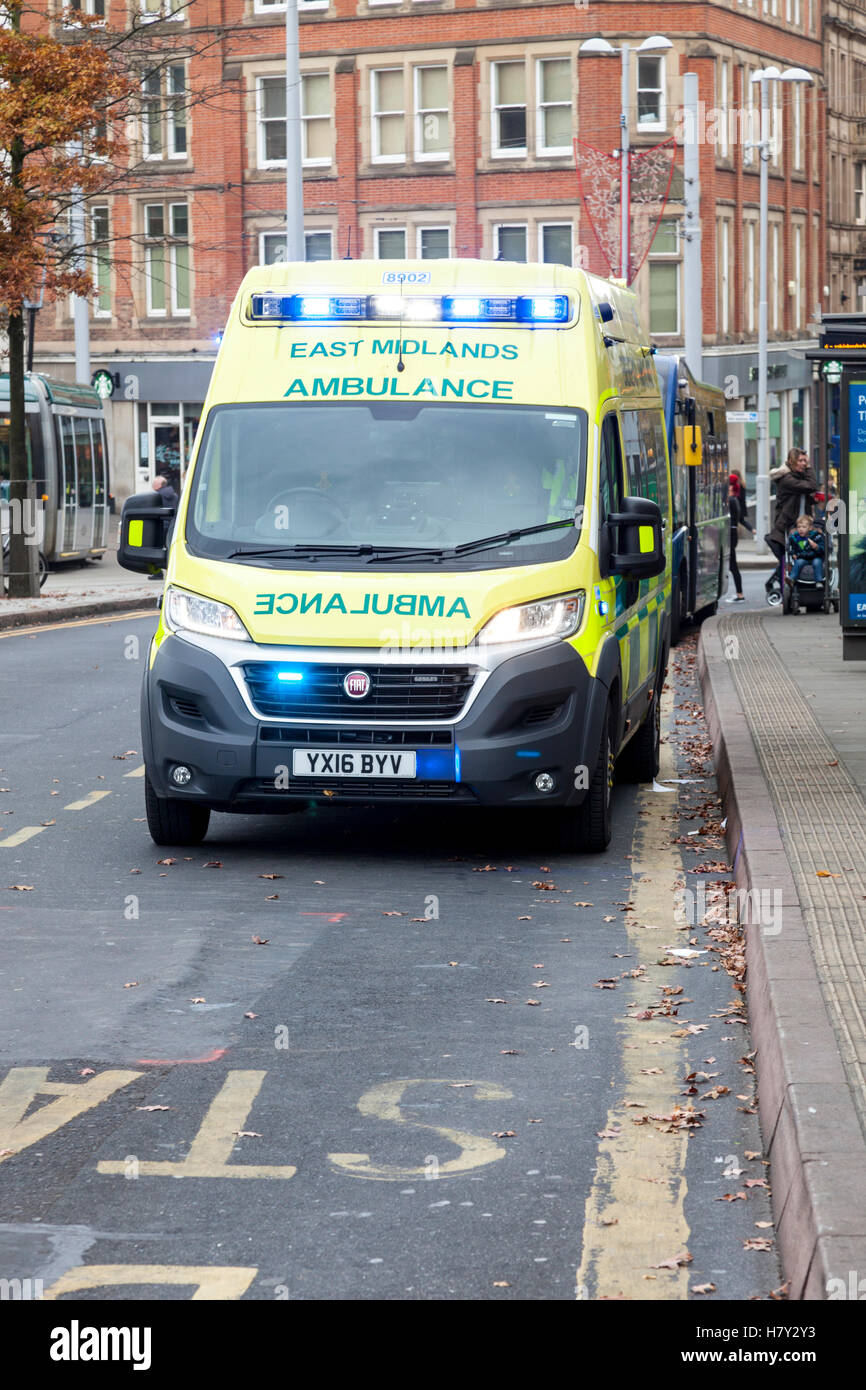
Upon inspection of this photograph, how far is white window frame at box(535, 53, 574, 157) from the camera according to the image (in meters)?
58.0

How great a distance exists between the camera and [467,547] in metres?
10.0

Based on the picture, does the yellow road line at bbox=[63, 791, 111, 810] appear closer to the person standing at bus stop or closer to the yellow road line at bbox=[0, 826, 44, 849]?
the yellow road line at bbox=[0, 826, 44, 849]

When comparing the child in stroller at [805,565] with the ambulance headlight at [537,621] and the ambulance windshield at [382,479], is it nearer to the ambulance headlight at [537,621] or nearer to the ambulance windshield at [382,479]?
the ambulance windshield at [382,479]

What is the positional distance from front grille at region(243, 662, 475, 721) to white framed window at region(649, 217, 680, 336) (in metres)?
50.4

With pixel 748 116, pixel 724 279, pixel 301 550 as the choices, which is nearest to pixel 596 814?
pixel 301 550

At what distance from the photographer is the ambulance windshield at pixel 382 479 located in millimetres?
10188

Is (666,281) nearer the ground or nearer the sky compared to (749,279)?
nearer the ground

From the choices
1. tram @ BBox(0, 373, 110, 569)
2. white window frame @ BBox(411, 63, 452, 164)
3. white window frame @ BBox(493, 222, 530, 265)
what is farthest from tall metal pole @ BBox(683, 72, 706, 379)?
white window frame @ BBox(411, 63, 452, 164)

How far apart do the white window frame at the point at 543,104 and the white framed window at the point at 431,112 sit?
8.32 ft

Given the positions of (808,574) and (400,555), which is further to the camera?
(808,574)

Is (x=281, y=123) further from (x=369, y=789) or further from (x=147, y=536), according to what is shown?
(x=369, y=789)

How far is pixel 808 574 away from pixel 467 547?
56.6 ft

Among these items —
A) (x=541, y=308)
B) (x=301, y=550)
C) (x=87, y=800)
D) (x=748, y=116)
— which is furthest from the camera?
(x=748, y=116)

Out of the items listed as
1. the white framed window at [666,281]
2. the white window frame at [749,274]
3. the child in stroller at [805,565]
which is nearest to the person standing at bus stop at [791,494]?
the child in stroller at [805,565]
